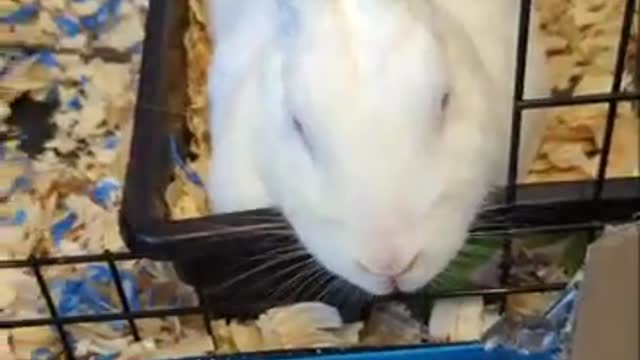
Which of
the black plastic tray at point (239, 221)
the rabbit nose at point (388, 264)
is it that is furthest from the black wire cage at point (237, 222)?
the rabbit nose at point (388, 264)

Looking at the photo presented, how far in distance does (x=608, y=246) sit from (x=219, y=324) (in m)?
0.62

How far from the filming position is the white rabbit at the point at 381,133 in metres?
1.00

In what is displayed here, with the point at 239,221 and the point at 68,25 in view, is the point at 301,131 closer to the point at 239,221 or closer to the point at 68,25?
the point at 239,221

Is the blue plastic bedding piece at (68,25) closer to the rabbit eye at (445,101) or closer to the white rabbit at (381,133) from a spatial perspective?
the white rabbit at (381,133)

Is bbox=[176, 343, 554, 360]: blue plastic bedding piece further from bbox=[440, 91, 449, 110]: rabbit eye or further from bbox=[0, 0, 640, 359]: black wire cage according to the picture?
bbox=[440, 91, 449, 110]: rabbit eye

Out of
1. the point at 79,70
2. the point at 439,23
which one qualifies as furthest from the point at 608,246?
the point at 79,70

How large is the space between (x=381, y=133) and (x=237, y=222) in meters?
0.15

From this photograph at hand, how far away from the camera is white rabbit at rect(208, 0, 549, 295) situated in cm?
100

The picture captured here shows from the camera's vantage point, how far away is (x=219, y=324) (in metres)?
1.20

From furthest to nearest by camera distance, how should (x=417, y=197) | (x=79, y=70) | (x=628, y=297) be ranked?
1. (x=79, y=70)
2. (x=417, y=197)
3. (x=628, y=297)

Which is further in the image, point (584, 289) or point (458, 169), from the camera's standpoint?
point (458, 169)

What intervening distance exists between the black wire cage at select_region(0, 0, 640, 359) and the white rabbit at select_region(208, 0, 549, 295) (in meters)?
0.03

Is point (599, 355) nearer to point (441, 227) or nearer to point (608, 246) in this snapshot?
point (608, 246)

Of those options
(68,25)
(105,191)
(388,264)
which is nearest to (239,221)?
(388,264)
